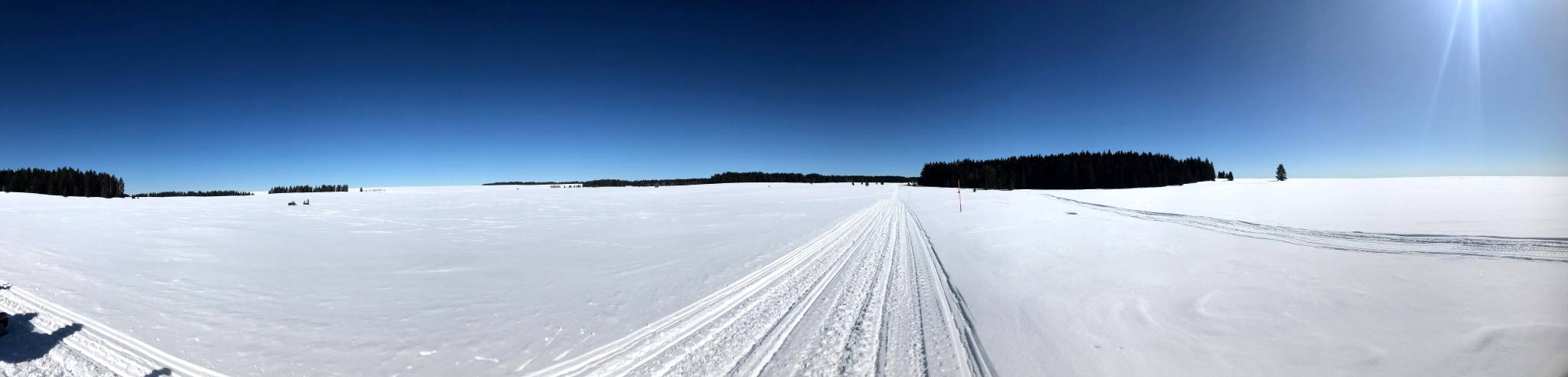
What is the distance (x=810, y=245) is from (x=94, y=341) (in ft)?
26.5

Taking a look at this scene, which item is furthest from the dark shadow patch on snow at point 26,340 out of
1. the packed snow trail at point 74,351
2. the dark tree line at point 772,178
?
the dark tree line at point 772,178

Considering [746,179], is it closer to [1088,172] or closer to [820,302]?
[1088,172]

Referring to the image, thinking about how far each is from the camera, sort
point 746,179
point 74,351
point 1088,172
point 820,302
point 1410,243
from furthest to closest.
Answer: point 746,179
point 1088,172
point 1410,243
point 820,302
point 74,351

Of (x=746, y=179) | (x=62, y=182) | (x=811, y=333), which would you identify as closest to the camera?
(x=811, y=333)

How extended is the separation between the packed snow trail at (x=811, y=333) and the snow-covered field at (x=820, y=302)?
3cm

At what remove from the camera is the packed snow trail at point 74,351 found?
10.7 ft

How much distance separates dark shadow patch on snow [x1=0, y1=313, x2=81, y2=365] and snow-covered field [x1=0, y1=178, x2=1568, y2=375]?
35 millimetres

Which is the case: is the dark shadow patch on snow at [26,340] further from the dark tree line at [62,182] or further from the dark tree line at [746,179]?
the dark tree line at [746,179]

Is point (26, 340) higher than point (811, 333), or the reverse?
point (26, 340)

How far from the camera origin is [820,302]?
16.2 ft

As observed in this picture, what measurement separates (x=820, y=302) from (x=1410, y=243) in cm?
968

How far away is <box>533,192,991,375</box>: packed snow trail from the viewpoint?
10.8ft

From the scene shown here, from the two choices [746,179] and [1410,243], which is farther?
[746,179]

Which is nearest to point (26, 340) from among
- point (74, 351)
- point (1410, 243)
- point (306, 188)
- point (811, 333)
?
point (74, 351)
